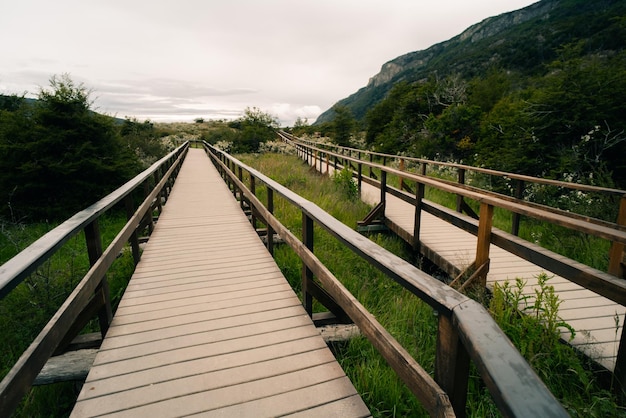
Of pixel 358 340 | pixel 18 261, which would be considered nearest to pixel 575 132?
pixel 358 340

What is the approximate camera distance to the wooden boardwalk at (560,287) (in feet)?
9.12

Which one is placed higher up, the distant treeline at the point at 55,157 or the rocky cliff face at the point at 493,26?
the rocky cliff face at the point at 493,26

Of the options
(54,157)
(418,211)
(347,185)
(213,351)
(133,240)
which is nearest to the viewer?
(213,351)

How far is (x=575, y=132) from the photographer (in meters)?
8.35

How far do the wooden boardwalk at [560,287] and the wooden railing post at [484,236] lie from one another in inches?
10.9

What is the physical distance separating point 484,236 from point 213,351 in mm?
2755

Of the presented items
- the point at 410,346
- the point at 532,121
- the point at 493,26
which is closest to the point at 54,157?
the point at 410,346

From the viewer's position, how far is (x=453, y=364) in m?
1.26

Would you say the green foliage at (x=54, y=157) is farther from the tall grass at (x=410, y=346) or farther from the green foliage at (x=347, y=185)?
the tall grass at (x=410, y=346)

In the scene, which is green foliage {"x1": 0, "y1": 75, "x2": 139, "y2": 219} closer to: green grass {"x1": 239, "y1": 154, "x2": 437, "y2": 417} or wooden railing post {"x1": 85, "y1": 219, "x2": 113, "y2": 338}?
green grass {"x1": 239, "y1": 154, "x2": 437, "y2": 417}

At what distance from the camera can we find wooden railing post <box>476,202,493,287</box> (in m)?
3.43

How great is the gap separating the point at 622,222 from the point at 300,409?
4031 millimetres

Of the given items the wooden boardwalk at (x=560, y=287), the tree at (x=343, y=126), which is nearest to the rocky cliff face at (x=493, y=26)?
the tree at (x=343, y=126)

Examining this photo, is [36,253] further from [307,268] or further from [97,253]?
[307,268]
